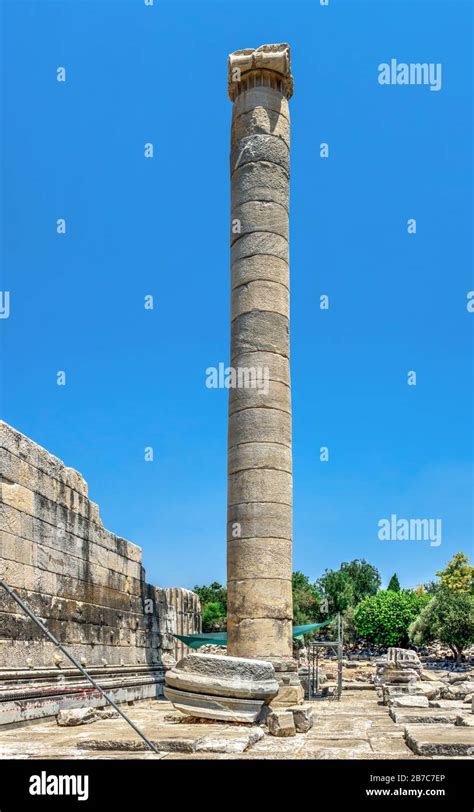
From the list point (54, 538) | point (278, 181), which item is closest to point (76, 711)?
point (54, 538)

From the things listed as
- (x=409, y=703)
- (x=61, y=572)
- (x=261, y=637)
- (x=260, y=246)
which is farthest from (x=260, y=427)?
(x=409, y=703)

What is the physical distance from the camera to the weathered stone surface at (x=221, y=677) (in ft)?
34.0

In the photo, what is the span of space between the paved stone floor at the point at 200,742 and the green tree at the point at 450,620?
33941mm

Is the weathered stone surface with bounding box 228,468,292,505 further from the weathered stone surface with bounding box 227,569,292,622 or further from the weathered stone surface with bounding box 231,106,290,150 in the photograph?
the weathered stone surface with bounding box 231,106,290,150

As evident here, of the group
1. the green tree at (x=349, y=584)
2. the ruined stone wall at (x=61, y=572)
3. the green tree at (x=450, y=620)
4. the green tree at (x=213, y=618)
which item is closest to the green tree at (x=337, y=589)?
the green tree at (x=349, y=584)

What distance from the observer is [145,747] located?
8.06 metres

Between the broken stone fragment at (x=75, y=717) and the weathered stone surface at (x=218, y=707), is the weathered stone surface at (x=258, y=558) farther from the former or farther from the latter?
the weathered stone surface at (x=218, y=707)

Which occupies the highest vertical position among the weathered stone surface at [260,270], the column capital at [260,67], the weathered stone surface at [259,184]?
the column capital at [260,67]

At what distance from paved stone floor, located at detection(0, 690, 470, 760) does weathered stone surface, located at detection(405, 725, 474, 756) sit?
0.41ft

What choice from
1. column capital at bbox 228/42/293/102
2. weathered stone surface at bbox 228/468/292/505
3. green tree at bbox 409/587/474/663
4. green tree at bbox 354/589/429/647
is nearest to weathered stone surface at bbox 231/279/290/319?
weathered stone surface at bbox 228/468/292/505

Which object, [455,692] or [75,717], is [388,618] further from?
[75,717]

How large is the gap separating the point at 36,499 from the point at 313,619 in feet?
181
